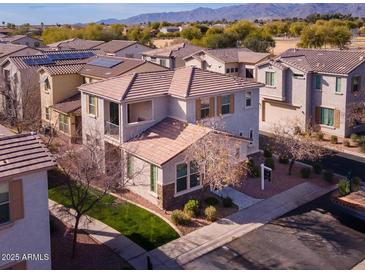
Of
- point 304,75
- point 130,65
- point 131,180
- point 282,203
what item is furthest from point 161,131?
point 304,75

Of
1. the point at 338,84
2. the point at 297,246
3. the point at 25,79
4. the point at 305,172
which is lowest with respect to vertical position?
the point at 297,246

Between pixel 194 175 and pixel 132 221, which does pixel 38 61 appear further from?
pixel 132 221

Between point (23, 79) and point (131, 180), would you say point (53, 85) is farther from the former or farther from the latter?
point (131, 180)

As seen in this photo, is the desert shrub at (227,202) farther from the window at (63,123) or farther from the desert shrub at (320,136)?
the window at (63,123)

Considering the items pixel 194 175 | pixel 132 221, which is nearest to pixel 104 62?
pixel 194 175

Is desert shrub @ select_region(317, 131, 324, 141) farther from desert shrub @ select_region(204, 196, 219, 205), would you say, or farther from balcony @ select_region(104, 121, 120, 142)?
balcony @ select_region(104, 121, 120, 142)
